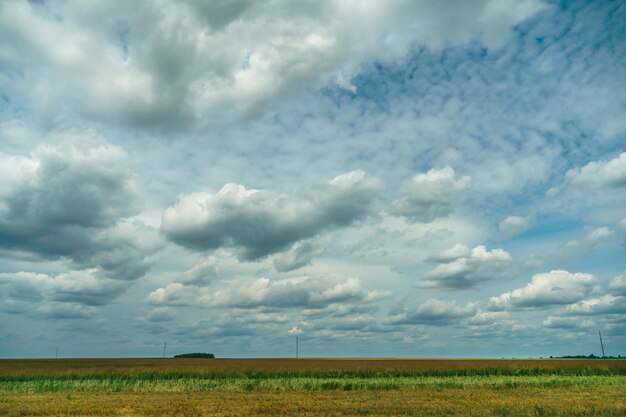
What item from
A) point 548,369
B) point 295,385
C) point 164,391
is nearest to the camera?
point 164,391

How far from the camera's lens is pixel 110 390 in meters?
34.9

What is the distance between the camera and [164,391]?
111 ft

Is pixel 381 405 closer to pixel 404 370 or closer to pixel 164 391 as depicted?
pixel 164 391

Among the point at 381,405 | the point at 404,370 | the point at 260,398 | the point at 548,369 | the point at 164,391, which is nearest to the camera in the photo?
the point at 381,405

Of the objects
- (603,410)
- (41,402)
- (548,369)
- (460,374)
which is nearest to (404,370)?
(460,374)

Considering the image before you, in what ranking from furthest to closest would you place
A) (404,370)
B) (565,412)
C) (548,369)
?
1. (548,369)
2. (404,370)
3. (565,412)

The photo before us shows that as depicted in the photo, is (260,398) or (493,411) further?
(260,398)

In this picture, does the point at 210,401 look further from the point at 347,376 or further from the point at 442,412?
the point at 347,376

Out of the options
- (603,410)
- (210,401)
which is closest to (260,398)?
(210,401)

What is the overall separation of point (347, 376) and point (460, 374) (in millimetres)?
15488

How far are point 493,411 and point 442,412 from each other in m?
2.55

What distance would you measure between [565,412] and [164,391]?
88.4 ft

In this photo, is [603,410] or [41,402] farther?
[41,402]

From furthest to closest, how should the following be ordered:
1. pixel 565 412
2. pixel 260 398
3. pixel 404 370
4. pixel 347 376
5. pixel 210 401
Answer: pixel 404 370 → pixel 347 376 → pixel 260 398 → pixel 210 401 → pixel 565 412
